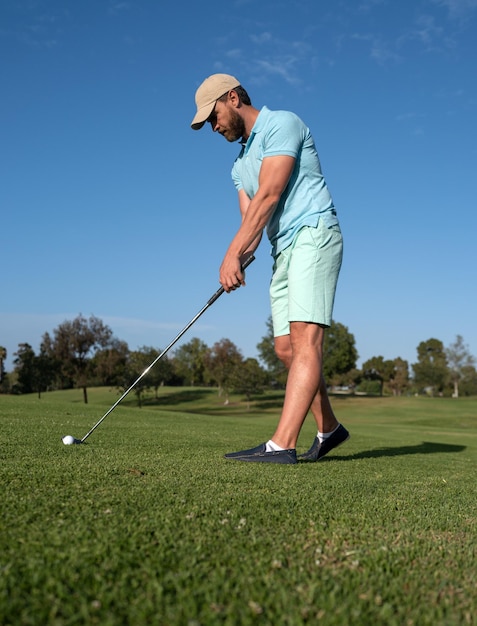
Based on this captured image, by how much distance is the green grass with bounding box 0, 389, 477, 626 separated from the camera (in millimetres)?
1450

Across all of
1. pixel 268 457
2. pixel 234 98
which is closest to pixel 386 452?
pixel 268 457

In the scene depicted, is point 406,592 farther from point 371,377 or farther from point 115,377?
point 371,377

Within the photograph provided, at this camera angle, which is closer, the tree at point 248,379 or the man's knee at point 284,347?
the man's knee at point 284,347

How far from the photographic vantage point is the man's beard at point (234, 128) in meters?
4.77

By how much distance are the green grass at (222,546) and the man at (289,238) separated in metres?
0.78

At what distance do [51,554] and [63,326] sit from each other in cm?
5681

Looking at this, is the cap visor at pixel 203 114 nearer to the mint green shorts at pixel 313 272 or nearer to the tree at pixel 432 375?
the mint green shorts at pixel 313 272

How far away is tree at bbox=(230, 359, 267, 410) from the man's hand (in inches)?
2124

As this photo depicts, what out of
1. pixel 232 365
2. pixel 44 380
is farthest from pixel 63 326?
pixel 232 365

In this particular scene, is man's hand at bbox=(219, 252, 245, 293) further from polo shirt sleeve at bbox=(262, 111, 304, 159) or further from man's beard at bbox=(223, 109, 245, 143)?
man's beard at bbox=(223, 109, 245, 143)

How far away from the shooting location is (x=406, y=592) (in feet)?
5.41

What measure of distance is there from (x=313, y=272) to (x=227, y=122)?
1.43 meters

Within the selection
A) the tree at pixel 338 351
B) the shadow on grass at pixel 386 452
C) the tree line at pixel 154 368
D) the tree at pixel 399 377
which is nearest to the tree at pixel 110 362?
the tree line at pixel 154 368

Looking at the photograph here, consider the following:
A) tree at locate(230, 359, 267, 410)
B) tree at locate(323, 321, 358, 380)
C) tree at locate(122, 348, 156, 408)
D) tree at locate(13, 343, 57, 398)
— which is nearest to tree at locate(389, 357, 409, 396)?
tree at locate(323, 321, 358, 380)
